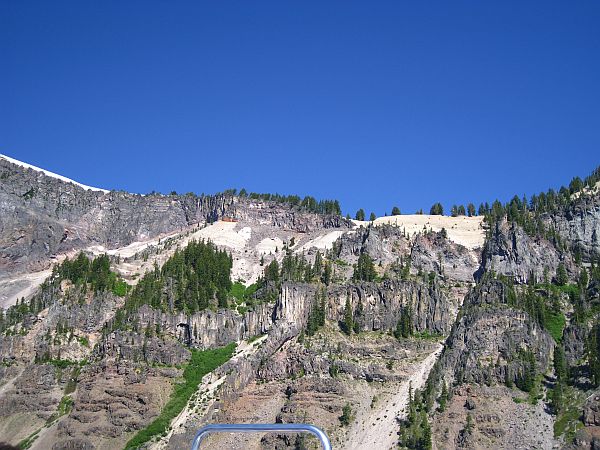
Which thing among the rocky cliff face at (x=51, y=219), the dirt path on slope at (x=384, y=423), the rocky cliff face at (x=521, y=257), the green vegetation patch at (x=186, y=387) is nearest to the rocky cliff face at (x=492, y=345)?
the dirt path on slope at (x=384, y=423)

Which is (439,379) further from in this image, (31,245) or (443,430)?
(31,245)

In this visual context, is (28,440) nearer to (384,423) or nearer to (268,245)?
(384,423)

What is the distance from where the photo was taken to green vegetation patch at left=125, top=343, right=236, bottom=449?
111 metres

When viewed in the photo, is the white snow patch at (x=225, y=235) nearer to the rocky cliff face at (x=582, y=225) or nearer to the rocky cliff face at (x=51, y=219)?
the rocky cliff face at (x=51, y=219)

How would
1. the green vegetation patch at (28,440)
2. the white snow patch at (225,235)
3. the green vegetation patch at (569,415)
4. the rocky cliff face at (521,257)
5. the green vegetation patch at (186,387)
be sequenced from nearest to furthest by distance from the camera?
the green vegetation patch at (569,415)
the green vegetation patch at (28,440)
the green vegetation patch at (186,387)
the rocky cliff face at (521,257)
the white snow patch at (225,235)

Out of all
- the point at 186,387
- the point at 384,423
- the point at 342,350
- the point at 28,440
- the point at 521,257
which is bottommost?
the point at 28,440

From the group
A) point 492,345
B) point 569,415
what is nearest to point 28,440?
point 492,345

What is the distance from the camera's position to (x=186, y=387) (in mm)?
121312

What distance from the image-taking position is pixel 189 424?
366ft

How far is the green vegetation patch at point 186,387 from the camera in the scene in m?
111

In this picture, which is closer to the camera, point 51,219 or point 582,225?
point 582,225

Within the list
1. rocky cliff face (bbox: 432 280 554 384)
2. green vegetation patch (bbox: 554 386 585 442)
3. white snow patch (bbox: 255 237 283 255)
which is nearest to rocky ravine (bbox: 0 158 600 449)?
rocky cliff face (bbox: 432 280 554 384)

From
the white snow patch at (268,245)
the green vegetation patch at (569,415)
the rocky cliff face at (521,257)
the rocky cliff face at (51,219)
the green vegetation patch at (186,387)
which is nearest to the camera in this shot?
the green vegetation patch at (569,415)

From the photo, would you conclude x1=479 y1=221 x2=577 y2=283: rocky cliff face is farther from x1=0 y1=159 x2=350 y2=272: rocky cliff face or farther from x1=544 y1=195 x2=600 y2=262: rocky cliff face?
x1=0 y1=159 x2=350 y2=272: rocky cliff face
